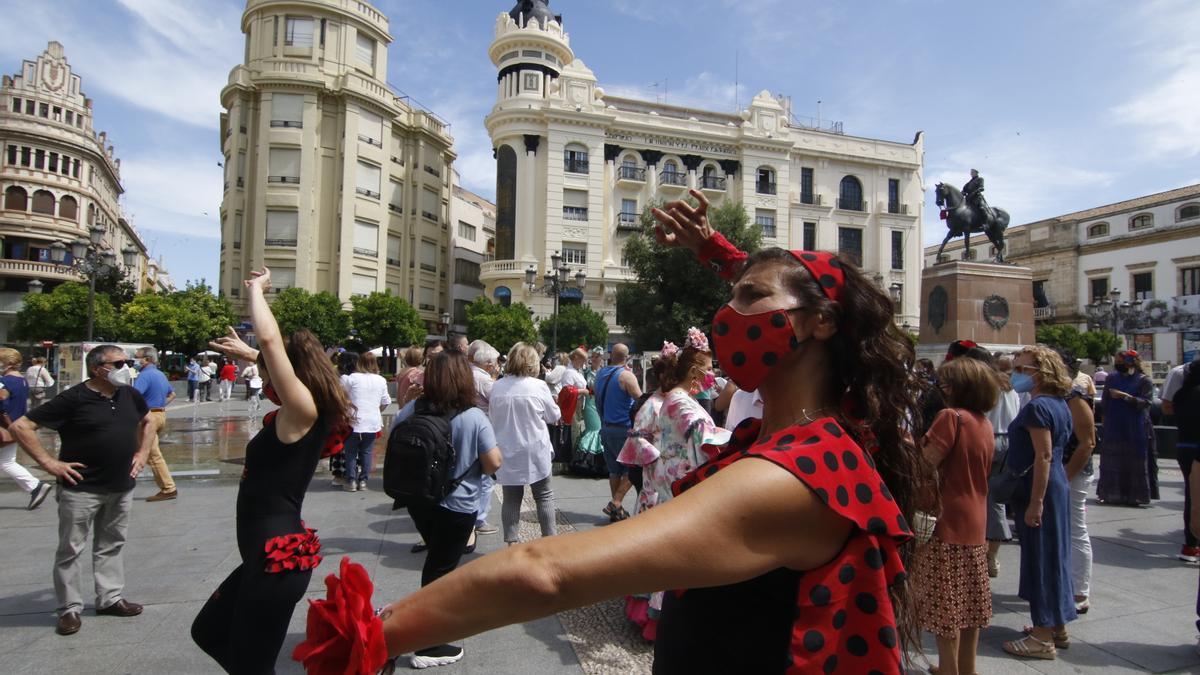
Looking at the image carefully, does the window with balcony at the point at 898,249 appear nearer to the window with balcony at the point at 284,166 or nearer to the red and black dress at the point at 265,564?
the window with balcony at the point at 284,166

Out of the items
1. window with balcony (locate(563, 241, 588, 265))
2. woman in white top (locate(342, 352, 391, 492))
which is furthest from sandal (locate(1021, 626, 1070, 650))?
window with balcony (locate(563, 241, 588, 265))

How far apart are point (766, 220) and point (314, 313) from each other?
2974 cm

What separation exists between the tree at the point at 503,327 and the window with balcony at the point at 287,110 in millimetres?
15648

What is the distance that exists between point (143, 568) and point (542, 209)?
37389mm

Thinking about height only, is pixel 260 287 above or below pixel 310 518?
above

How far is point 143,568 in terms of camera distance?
537 cm

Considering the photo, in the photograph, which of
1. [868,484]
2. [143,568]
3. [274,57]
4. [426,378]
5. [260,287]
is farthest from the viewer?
[274,57]

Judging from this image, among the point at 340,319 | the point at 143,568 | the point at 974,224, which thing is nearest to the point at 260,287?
the point at 143,568

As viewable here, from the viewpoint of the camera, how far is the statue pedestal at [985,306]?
16.0 metres

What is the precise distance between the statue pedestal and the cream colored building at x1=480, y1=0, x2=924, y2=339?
23.4 meters

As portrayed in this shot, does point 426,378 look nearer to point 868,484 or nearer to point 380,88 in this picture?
point 868,484

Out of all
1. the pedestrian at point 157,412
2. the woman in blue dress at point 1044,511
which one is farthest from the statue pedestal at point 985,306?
the pedestrian at point 157,412

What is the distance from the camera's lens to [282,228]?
125 feet

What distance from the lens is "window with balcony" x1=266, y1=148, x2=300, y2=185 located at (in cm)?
3766
